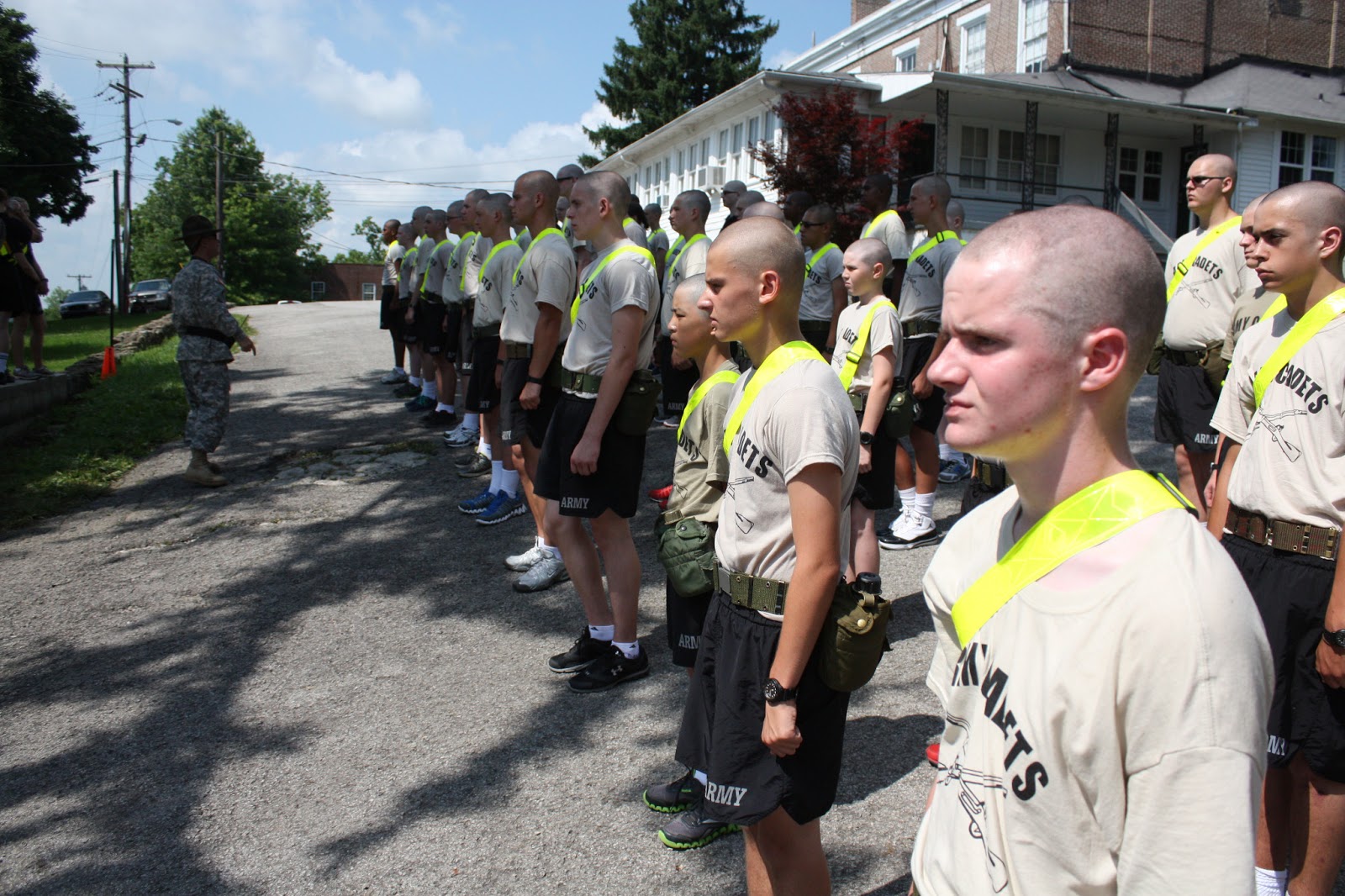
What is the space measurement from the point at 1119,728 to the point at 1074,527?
0.26 m

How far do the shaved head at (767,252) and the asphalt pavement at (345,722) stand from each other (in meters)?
1.90

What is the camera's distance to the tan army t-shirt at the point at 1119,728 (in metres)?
1.11

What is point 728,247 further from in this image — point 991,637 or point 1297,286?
point 1297,286

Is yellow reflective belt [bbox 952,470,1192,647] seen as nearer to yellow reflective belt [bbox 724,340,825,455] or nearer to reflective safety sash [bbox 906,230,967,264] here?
yellow reflective belt [bbox 724,340,825,455]

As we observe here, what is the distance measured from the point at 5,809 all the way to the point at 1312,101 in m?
32.2

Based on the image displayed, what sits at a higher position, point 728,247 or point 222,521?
point 728,247

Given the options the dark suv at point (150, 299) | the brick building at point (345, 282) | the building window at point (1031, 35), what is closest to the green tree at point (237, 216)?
the brick building at point (345, 282)

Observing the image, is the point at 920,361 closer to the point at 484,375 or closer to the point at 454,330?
the point at 484,375

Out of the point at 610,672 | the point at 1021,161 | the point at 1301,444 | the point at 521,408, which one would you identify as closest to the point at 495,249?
the point at 521,408

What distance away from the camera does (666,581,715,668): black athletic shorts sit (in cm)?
333

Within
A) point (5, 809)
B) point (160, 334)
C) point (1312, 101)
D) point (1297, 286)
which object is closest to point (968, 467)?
point (1297, 286)

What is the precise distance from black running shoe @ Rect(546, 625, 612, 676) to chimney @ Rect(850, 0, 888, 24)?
122ft

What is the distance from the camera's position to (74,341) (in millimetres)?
21516

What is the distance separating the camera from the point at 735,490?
8.75ft
